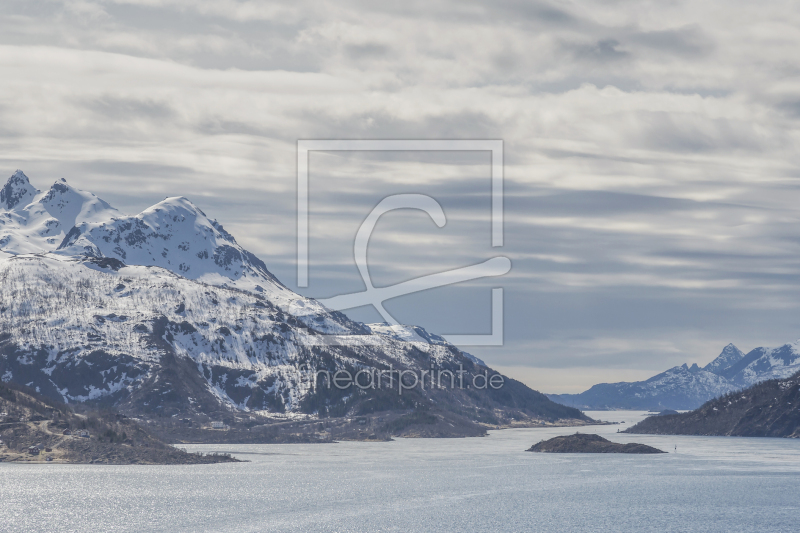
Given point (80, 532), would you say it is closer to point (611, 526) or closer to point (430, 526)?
point (430, 526)

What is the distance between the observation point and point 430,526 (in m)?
191

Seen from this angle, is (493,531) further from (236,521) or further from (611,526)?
(236,521)

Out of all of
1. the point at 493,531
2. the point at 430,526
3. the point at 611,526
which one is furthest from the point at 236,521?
the point at 611,526

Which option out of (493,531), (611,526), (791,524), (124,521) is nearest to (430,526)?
(493,531)

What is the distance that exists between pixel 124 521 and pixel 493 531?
265 ft

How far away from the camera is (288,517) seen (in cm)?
19675

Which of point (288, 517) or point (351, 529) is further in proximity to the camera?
point (288, 517)

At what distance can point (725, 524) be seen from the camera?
655 feet

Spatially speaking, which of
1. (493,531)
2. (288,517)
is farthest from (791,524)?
(288,517)

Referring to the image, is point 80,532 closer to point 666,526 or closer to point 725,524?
point 666,526

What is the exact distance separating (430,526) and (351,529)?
724 inches

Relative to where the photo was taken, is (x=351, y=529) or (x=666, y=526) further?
(x=666, y=526)

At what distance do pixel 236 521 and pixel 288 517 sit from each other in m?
12.2

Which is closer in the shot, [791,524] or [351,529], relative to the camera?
[351,529]
